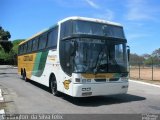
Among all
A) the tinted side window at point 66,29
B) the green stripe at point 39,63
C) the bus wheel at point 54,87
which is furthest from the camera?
the green stripe at point 39,63

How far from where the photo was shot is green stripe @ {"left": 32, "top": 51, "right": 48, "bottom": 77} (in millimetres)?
16781

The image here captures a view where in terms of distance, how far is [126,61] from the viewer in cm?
1338

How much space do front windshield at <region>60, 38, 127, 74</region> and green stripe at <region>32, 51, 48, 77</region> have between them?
11.7ft

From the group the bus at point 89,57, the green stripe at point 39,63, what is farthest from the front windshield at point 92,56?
the green stripe at point 39,63

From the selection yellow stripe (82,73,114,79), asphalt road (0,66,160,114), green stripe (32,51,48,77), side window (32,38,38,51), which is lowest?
asphalt road (0,66,160,114)

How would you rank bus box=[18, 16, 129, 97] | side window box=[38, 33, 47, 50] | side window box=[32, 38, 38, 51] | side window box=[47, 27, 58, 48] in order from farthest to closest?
side window box=[32, 38, 38, 51]
side window box=[38, 33, 47, 50]
side window box=[47, 27, 58, 48]
bus box=[18, 16, 129, 97]

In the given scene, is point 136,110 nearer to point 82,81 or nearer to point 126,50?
point 82,81

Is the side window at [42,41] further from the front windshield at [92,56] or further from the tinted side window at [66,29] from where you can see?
the front windshield at [92,56]

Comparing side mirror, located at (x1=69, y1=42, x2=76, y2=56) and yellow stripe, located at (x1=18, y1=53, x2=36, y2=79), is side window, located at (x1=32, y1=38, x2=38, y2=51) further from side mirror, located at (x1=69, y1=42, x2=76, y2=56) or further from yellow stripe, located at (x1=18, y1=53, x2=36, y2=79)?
side mirror, located at (x1=69, y1=42, x2=76, y2=56)

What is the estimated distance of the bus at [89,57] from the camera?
1210 centimetres

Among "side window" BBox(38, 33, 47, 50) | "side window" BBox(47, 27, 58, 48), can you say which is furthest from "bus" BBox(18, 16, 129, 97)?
"side window" BBox(38, 33, 47, 50)

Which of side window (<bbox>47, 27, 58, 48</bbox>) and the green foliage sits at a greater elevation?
side window (<bbox>47, 27, 58, 48</bbox>)

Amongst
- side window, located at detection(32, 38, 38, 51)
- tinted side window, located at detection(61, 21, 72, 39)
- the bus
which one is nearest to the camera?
the bus

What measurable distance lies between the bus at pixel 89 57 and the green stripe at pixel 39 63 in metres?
2.12
